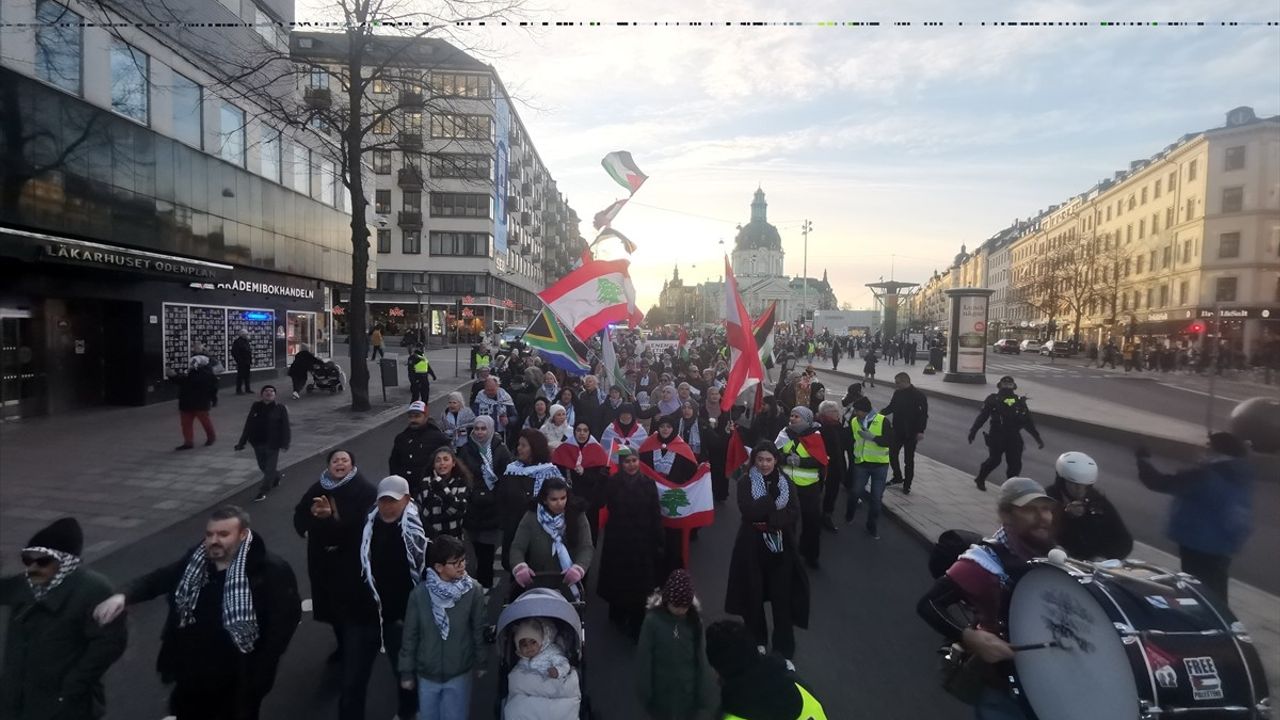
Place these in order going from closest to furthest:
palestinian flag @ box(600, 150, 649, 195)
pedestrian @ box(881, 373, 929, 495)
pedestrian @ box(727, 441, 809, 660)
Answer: pedestrian @ box(727, 441, 809, 660) < pedestrian @ box(881, 373, 929, 495) < palestinian flag @ box(600, 150, 649, 195)

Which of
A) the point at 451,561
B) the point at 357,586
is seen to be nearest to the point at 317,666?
the point at 357,586

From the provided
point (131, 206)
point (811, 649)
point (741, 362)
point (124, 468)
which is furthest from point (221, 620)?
point (131, 206)

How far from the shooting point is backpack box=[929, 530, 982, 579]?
4043 mm

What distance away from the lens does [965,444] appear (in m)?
15.2

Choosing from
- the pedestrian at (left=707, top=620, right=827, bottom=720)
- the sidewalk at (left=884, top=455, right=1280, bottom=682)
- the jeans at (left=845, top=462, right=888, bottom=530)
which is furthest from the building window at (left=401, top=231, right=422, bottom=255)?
the pedestrian at (left=707, top=620, right=827, bottom=720)

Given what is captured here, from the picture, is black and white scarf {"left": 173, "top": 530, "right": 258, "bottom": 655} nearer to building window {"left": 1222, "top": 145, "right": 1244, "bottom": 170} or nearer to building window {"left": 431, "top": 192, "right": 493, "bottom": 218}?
building window {"left": 1222, "top": 145, "right": 1244, "bottom": 170}

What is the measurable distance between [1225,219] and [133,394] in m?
21.0

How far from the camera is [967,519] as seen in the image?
8648 millimetres

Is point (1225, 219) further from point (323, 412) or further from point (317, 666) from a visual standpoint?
point (323, 412)

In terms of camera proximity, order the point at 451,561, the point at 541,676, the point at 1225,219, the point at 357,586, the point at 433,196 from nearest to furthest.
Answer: the point at 541,676, the point at 451,561, the point at 357,586, the point at 1225,219, the point at 433,196

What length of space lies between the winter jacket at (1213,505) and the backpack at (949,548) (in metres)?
1.70

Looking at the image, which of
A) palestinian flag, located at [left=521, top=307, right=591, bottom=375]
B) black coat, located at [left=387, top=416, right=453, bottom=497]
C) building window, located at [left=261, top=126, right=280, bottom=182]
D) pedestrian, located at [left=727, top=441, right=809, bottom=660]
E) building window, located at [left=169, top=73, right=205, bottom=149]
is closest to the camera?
pedestrian, located at [left=727, top=441, right=809, bottom=660]

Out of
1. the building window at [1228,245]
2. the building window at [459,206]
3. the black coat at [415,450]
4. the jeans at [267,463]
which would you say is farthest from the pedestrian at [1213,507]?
the building window at [459,206]

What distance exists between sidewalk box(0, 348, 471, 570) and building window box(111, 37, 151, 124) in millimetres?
6807
